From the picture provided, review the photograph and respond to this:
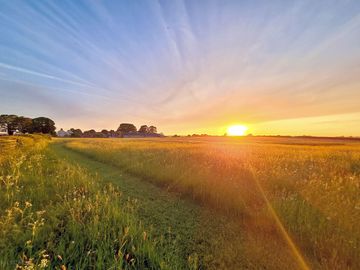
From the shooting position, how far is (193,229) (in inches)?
160

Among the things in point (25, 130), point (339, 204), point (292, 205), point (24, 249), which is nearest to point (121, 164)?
point (24, 249)

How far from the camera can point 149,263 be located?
281cm

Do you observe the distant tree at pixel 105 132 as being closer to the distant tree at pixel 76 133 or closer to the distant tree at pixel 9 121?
the distant tree at pixel 76 133

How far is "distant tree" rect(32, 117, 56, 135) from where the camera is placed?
84931 millimetres

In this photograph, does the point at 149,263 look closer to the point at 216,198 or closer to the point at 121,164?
the point at 216,198

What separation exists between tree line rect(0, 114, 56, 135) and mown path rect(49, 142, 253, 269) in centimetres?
9087

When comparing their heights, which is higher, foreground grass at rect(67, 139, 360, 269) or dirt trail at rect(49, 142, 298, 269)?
foreground grass at rect(67, 139, 360, 269)

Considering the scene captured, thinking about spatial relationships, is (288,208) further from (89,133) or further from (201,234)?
(89,133)

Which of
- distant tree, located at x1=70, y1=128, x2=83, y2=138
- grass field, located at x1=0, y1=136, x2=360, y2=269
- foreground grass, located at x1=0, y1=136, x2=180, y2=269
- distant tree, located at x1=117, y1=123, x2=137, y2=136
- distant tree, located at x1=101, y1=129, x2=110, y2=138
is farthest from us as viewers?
Result: distant tree, located at x1=117, y1=123, x2=137, y2=136

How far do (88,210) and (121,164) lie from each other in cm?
843

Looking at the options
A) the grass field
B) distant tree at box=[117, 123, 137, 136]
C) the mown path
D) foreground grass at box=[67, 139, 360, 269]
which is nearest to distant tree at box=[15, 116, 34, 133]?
distant tree at box=[117, 123, 137, 136]

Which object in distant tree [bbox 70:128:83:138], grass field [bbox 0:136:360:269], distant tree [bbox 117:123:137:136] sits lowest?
grass field [bbox 0:136:360:269]

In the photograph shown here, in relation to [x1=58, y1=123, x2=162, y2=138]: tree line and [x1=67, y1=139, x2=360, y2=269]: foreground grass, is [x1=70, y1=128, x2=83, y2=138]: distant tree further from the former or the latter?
[x1=67, y1=139, x2=360, y2=269]: foreground grass

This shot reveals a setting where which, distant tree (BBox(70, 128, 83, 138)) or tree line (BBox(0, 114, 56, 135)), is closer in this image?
tree line (BBox(0, 114, 56, 135))
